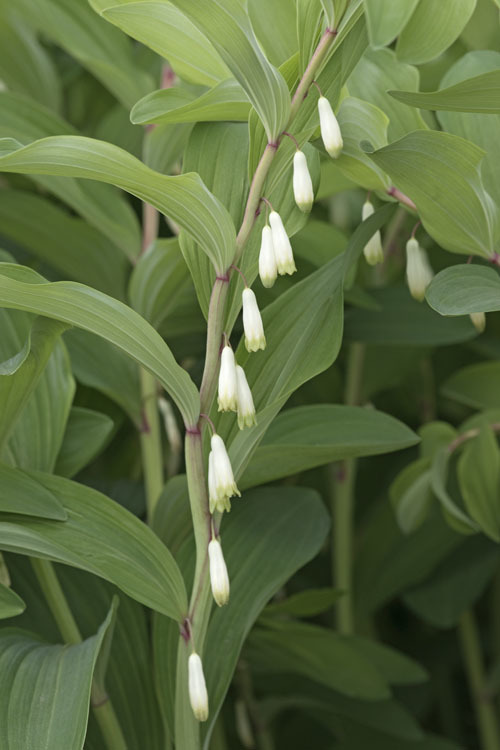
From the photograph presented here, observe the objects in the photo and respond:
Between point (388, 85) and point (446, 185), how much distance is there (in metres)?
0.13

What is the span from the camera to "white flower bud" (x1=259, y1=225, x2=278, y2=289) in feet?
1.51

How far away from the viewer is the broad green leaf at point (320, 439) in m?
0.63

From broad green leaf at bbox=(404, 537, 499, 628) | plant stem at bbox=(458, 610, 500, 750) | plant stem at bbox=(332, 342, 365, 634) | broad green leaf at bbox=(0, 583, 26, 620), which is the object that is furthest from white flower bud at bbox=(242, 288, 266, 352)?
plant stem at bbox=(458, 610, 500, 750)

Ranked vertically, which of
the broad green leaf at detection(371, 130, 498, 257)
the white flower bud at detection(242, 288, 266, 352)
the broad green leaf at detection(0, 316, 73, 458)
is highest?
the broad green leaf at detection(371, 130, 498, 257)

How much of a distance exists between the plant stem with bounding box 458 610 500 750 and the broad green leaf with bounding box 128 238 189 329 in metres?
0.62

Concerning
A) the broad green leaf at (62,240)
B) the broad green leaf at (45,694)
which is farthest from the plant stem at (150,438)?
the broad green leaf at (45,694)

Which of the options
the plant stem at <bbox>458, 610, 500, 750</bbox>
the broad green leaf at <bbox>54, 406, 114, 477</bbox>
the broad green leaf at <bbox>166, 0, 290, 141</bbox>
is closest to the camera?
the broad green leaf at <bbox>166, 0, 290, 141</bbox>

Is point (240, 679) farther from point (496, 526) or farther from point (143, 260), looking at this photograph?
point (143, 260)

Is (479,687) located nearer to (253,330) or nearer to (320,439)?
(320,439)

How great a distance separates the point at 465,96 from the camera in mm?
452

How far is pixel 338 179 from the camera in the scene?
0.72 meters

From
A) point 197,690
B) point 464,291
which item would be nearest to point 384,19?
point 464,291

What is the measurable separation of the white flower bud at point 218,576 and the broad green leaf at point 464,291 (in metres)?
0.19

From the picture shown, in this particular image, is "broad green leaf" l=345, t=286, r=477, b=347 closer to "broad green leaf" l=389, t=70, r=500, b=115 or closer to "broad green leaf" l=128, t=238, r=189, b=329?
"broad green leaf" l=128, t=238, r=189, b=329
